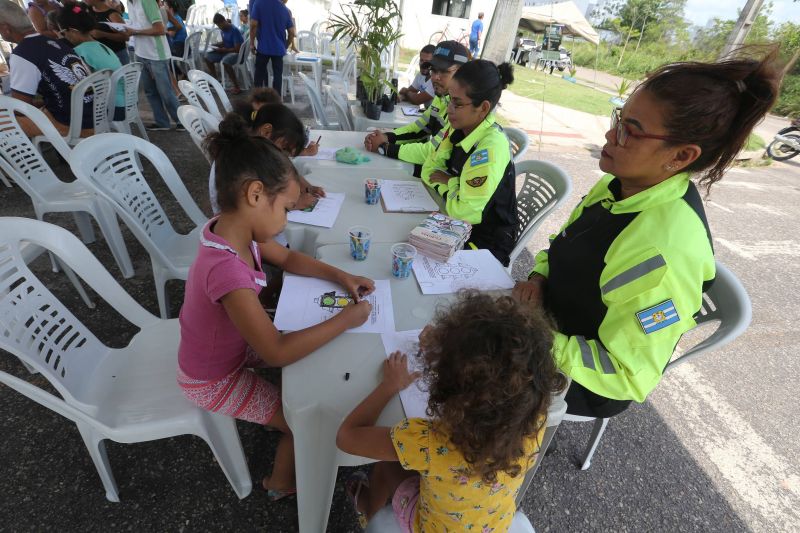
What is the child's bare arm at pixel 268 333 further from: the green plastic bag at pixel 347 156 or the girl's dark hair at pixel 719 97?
the green plastic bag at pixel 347 156

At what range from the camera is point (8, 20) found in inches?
134

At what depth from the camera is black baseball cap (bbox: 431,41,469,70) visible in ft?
9.73

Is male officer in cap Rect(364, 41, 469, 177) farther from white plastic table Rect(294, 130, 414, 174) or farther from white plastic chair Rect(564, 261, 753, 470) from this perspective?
white plastic chair Rect(564, 261, 753, 470)

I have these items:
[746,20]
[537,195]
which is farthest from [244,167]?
[746,20]

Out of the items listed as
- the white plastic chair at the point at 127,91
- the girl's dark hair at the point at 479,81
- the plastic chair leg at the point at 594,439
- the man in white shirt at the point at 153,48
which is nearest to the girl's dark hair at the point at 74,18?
the white plastic chair at the point at 127,91

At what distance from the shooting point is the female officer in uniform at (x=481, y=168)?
1.77m

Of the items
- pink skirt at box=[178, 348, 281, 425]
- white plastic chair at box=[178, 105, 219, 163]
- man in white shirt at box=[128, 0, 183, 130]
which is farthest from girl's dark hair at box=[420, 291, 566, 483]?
man in white shirt at box=[128, 0, 183, 130]

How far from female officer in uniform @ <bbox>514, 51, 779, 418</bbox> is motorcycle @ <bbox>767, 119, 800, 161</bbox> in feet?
31.4

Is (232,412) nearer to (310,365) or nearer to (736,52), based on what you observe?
(310,365)

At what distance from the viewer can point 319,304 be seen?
1.22 meters

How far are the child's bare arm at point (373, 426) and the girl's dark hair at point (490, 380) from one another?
0.38 feet

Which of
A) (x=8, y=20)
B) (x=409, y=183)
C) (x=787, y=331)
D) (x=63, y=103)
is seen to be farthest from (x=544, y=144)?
(x=8, y=20)

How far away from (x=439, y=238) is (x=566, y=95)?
1246cm

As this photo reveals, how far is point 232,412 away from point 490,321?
3.17 feet
